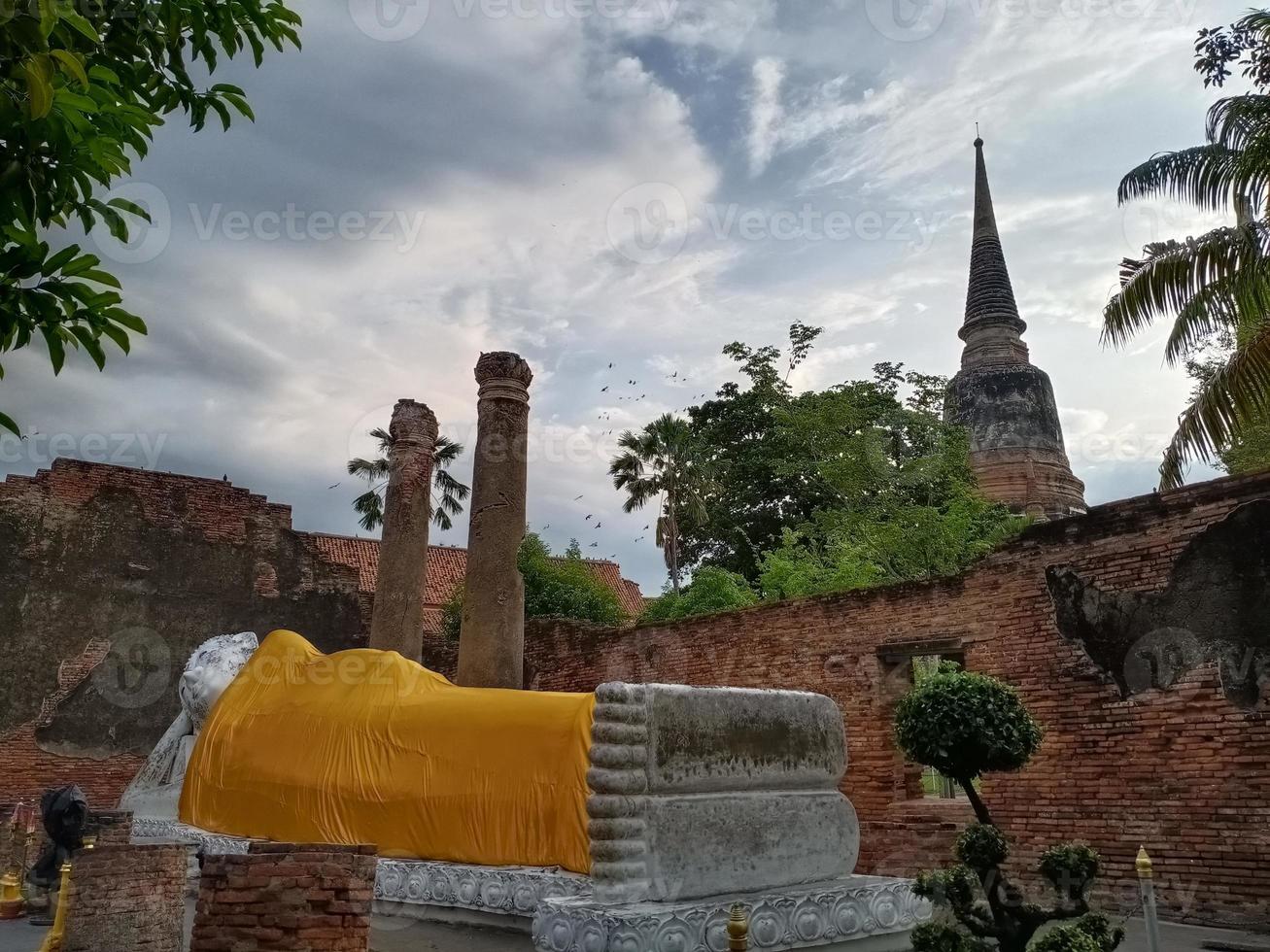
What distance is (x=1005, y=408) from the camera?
22.1 m

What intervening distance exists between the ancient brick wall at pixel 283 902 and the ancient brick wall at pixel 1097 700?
19.1 ft

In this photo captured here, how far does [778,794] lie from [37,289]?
457cm

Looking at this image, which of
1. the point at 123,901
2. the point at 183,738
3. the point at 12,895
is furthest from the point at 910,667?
the point at 12,895

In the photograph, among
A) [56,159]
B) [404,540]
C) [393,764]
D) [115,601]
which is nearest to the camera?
[56,159]

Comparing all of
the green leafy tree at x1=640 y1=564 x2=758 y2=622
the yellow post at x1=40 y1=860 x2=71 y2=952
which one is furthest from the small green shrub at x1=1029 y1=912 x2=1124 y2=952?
the green leafy tree at x1=640 y1=564 x2=758 y2=622

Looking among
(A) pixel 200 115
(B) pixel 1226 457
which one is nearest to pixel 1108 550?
(A) pixel 200 115

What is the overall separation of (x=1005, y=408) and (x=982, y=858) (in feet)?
64.4

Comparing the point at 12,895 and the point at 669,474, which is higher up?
the point at 669,474

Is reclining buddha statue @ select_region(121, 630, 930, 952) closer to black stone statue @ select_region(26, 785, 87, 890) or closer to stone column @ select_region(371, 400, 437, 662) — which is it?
black stone statue @ select_region(26, 785, 87, 890)

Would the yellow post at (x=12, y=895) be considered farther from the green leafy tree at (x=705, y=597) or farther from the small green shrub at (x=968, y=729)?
the green leafy tree at (x=705, y=597)

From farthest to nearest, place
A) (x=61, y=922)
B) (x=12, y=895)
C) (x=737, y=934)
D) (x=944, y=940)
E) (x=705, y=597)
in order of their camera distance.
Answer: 1. (x=705, y=597)
2. (x=12, y=895)
3. (x=61, y=922)
4. (x=944, y=940)
5. (x=737, y=934)

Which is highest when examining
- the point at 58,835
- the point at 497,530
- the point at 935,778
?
the point at 497,530

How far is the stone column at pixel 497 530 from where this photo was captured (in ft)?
31.6

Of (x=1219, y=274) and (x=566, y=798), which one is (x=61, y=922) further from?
(x=1219, y=274)
